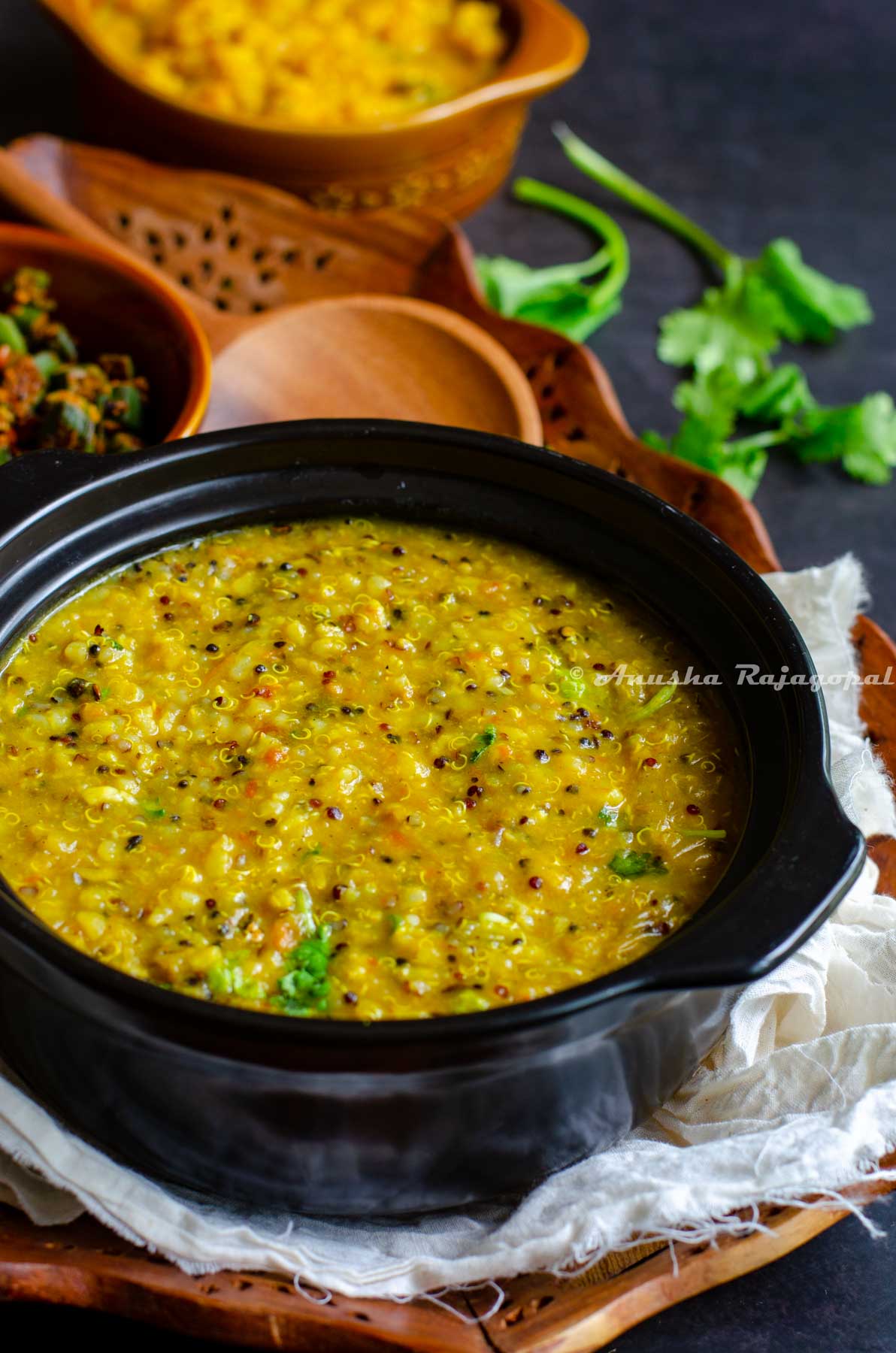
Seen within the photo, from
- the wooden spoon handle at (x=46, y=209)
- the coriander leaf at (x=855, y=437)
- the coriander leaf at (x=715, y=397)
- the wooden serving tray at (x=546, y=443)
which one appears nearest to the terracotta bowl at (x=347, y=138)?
the wooden serving tray at (x=546, y=443)

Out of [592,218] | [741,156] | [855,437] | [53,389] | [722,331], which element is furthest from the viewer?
[741,156]

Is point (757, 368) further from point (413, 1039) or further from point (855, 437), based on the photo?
point (413, 1039)

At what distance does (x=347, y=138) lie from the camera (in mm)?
4156

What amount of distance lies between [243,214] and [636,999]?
2859mm

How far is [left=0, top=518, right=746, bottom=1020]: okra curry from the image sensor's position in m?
2.16

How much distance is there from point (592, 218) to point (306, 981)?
374 centimetres

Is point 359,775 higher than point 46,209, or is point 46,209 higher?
point 46,209

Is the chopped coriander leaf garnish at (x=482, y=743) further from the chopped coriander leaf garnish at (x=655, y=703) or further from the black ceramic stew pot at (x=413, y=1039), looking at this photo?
the black ceramic stew pot at (x=413, y=1039)

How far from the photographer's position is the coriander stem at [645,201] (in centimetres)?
515

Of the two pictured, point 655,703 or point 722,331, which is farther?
point 722,331

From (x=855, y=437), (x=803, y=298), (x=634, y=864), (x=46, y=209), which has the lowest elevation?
(x=855, y=437)

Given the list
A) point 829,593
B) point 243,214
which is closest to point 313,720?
point 829,593

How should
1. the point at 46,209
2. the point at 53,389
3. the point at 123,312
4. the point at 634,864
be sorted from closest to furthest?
the point at 634,864
the point at 53,389
the point at 123,312
the point at 46,209

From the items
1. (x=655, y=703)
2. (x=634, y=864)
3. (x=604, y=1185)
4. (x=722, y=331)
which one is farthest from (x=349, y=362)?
(x=604, y=1185)
